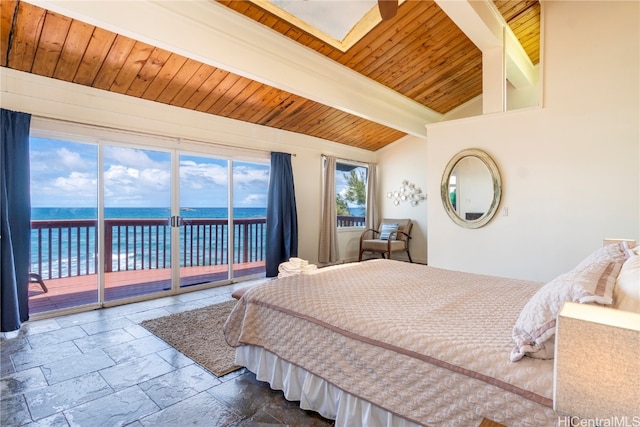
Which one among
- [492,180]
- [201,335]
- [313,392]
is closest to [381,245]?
[492,180]

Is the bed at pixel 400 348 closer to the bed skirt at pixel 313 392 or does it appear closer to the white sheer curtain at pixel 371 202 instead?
the bed skirt at pixel 313 392

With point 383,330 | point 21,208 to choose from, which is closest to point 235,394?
point 383,330

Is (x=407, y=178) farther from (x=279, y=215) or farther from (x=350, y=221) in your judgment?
(x=279, y=215)

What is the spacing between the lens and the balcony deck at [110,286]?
3.47m

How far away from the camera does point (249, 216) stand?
525cm

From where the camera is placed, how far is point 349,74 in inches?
165

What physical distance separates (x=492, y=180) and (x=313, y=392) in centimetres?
335

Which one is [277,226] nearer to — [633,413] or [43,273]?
[43,273]

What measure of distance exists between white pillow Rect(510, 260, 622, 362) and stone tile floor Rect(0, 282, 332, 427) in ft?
3.63

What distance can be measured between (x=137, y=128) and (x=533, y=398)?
426cm

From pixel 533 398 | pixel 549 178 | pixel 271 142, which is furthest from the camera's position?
pixel 271 142

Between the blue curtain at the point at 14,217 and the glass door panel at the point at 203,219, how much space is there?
1.58 meters

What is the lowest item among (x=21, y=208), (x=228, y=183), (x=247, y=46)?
(x=21, y=208)

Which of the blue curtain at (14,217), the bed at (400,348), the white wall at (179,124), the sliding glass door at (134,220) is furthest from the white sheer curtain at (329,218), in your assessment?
the blue curtain at (14,217)
